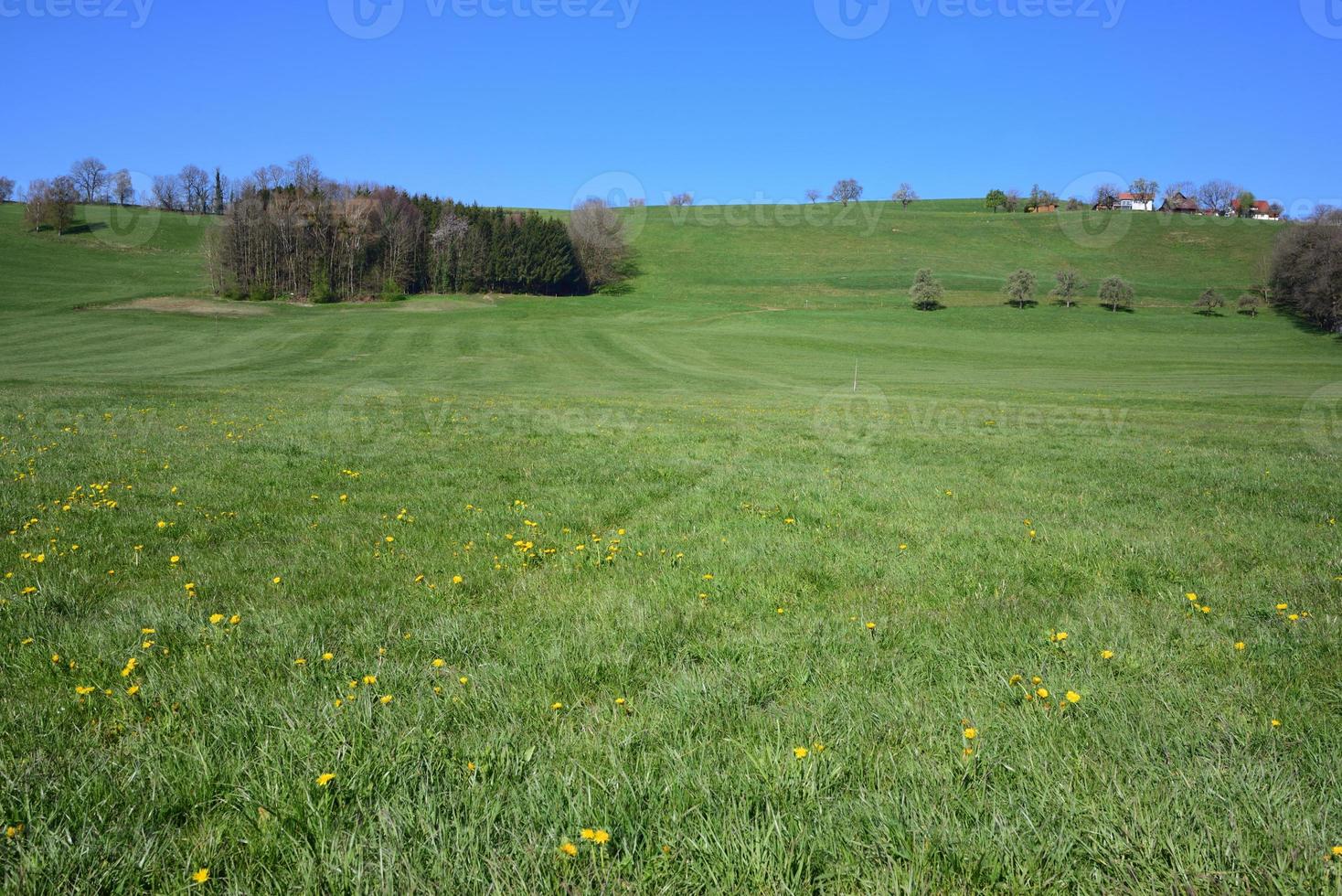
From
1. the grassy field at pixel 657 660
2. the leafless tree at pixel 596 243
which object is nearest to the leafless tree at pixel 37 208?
the leafless tree at pixel 596 243

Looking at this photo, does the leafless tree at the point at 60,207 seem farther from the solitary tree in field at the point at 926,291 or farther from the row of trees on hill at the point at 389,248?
the solitary tree in field at the point at 926,291

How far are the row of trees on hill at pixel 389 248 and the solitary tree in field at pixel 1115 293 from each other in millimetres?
56965

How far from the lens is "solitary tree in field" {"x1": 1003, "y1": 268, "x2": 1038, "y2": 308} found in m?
74.4

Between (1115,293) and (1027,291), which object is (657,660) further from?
(1115,293)

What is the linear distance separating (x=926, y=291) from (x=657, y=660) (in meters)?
75.8

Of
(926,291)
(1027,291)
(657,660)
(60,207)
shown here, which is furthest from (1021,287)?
(60,207)

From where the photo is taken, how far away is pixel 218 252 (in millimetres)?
70625

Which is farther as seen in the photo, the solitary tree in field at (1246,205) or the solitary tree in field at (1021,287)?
the solitary tree in field at (1246,205)

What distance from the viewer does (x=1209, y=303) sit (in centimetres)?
7238

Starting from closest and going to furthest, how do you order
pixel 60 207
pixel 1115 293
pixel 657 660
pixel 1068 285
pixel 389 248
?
1. pixel 657 660
2. pixel 1115 293
3. pixel 1068 285
4. pixel 389 248
5. pixel 60 207

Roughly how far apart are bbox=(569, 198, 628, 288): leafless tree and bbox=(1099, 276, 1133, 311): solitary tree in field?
56.6 metres

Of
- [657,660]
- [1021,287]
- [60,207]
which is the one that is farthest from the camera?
[60,207]

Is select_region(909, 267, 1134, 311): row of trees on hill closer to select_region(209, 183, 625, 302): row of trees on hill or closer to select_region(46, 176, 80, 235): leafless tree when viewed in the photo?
select_region(209, 183, 625, 302): row of trees on hill

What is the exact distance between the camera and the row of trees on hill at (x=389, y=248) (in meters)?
72.1
